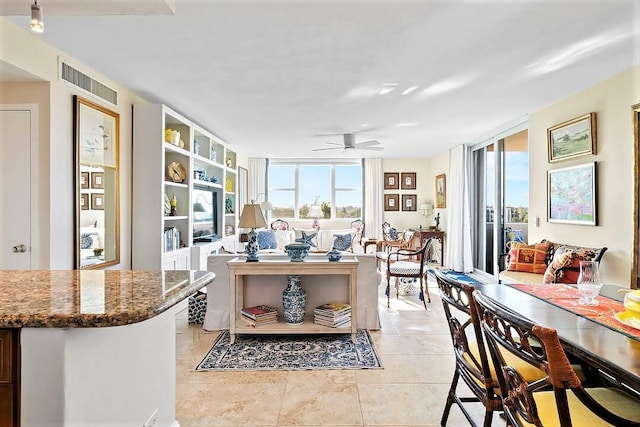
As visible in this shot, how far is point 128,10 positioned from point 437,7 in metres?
1.73

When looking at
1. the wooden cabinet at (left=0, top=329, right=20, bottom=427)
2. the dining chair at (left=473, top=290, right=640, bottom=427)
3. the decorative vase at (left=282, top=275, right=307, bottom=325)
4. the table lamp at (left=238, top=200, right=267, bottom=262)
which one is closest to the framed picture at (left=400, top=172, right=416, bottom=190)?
the table lamp at (left=238, top=200, right=267, bottom=262)

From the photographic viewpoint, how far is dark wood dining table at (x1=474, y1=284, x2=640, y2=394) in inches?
41.9

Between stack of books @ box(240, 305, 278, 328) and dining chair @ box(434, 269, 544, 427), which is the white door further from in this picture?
dining chair @ box(434, 269, 544, 427)

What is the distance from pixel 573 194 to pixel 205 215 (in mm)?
4953

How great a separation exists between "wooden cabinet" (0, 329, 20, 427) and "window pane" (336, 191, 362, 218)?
7933mm

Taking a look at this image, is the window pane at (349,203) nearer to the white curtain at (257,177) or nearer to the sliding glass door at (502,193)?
the white curtain at (257,177)

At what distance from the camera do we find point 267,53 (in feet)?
9.42

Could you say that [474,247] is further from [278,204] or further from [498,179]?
[278,204]

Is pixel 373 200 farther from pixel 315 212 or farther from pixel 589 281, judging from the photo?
pixel 589 281

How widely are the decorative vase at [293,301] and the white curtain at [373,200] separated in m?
5.48

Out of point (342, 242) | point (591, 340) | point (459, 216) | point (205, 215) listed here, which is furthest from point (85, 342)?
point (459, 216)

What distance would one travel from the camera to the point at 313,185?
887 cm

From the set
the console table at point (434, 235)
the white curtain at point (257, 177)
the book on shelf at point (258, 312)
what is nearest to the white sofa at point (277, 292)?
the book on shelf at point (258, 312)

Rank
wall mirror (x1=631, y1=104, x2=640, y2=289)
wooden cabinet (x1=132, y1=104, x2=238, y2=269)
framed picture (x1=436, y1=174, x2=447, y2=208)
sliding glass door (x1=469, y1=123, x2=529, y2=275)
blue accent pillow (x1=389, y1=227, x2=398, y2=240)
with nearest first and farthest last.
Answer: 1. wall mirror (x1=631, y1=104, x2=640, y2=289)
2. wooden cabinet (x1=132, y1=104, x2=238, y2=269)
3. sliding glass door (x1=469, y1=123, x2=529, y2=275)
4. framed picture (x1=436, y1=174, x2=447, y2=208)
5. blue accent pillow (x1=389, y1=227, x2=398, y2=240)
